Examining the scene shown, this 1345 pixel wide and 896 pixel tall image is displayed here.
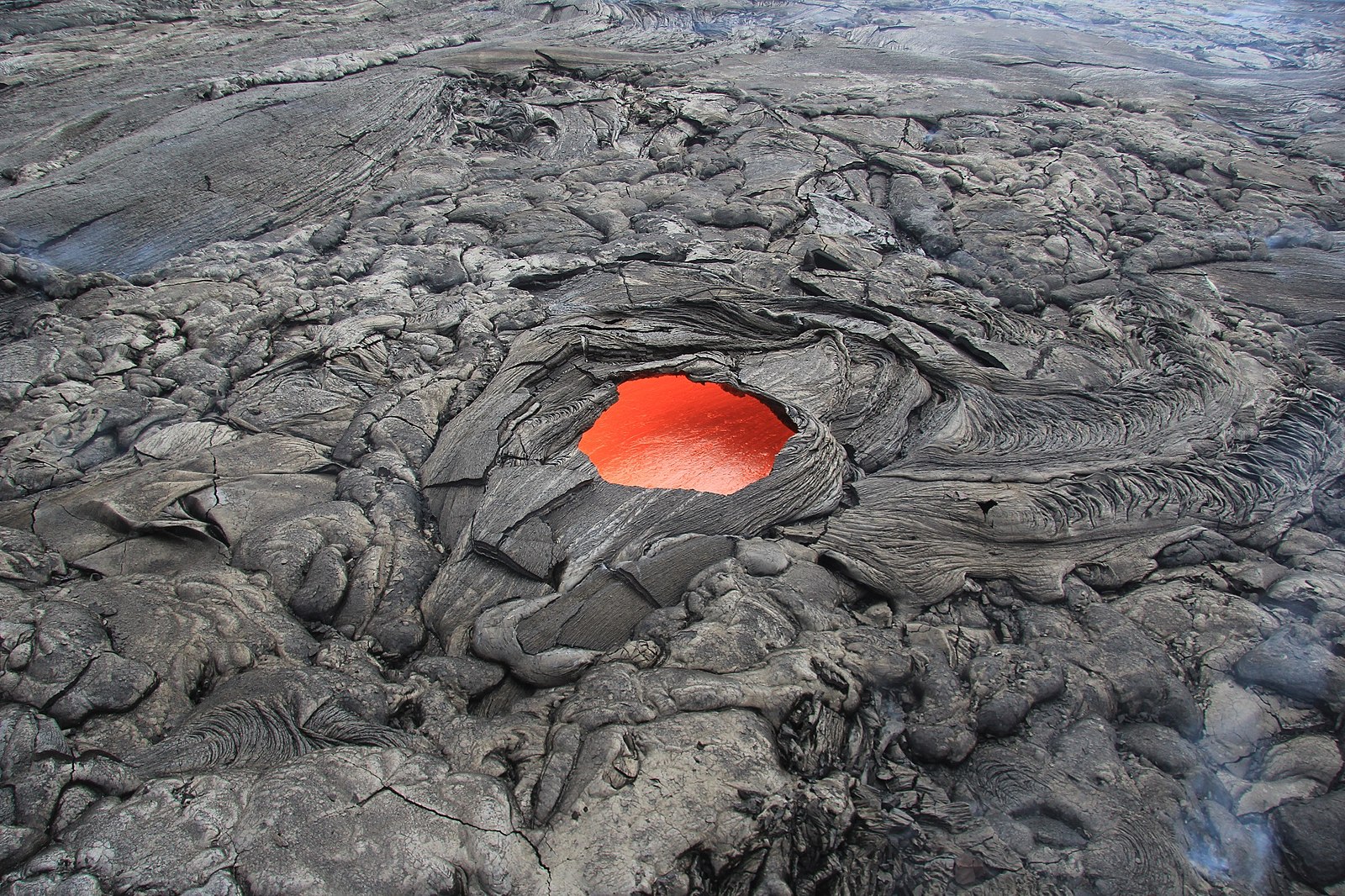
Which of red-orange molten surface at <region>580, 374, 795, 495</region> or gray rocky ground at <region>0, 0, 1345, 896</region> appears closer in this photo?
gray rocky ground at <region>0, 0, 1345, 896</region>

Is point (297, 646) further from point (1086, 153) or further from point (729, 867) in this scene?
point (1086, 153)

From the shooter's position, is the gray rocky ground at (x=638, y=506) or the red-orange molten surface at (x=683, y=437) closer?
the gray rocky ground at (x=638, y=506)

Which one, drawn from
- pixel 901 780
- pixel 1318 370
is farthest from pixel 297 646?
pixel 1318 370

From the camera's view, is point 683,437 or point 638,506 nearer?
point 638,506
